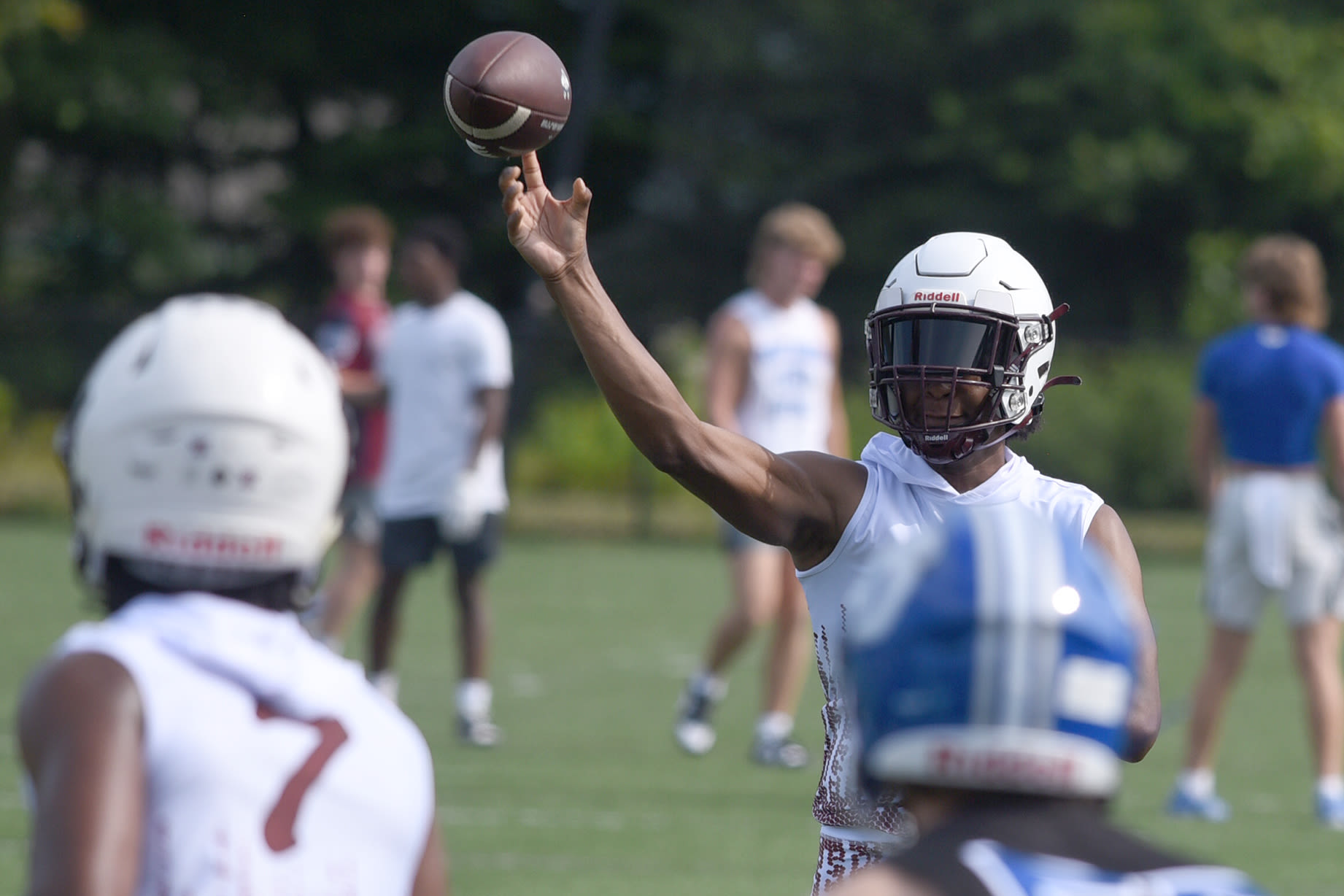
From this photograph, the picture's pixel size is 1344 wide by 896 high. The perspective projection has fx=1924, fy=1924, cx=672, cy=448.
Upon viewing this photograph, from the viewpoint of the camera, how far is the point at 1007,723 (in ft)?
5.80

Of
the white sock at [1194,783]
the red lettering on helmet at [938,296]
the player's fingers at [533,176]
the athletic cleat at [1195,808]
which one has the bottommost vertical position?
the athletic cleat at [1195,808]

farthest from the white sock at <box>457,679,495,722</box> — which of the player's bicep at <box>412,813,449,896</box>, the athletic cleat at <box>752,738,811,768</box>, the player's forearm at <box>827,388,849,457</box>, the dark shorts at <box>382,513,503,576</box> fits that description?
the player's bicep at <box>412,813,449,896</box>

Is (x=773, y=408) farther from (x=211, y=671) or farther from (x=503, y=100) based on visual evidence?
(x=211, y=671)

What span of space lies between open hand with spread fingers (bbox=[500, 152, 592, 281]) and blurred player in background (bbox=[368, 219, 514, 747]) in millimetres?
5058

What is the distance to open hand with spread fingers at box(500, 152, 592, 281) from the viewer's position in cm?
368

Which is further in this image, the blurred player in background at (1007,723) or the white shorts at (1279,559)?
the white shorts at (1279,559)

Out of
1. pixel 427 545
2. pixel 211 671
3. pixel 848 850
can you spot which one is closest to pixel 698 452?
pixel 848 850

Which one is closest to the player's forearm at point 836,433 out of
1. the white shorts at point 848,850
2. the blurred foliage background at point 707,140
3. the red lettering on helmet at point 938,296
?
the red lettering on helmet at point 938,296

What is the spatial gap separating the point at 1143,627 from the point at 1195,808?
16.6 feet

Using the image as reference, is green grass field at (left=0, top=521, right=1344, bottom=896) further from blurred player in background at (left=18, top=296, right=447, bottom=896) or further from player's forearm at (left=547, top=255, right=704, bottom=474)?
blurred player in background at (left=18, top=296, right=447, bottom=896)

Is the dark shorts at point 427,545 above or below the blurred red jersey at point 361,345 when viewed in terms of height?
below

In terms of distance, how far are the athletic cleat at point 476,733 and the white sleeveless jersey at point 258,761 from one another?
6317 mm

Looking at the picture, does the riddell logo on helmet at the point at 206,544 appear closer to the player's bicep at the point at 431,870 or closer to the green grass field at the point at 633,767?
the player's bicep at the point at 431,870

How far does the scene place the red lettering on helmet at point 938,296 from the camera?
3648 millimetres
